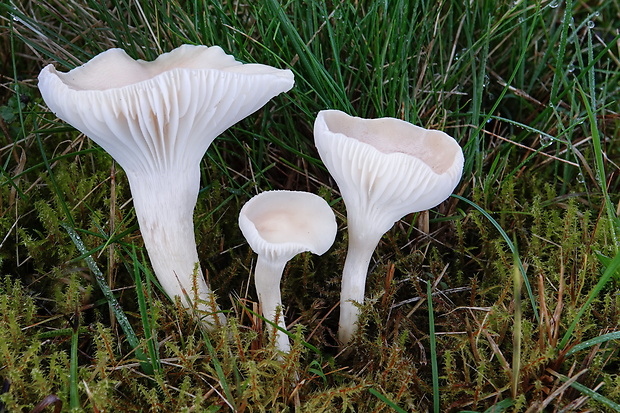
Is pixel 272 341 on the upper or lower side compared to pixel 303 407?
upper

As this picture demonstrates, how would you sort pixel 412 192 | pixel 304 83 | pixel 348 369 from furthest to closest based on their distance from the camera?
pixel 304 83, pixel 348 369, pixel 412 192

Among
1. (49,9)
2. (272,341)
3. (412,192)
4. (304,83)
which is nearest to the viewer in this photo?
(412,192)

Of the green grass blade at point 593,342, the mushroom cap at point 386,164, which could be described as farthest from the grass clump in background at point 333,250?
the mushroom cap at point 386,164

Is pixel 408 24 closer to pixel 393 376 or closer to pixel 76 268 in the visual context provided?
pixel 393 376

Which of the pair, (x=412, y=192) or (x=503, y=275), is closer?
(x=412, y=192)

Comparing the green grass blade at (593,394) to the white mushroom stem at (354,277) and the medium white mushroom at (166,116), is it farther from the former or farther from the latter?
the medium white mushroom at (166,116)

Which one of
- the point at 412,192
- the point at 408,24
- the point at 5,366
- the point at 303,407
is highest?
the point at 408,24

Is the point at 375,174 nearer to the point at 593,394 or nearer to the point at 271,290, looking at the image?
the point at 271,290

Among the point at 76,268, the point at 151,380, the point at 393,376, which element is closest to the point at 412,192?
the point at 393,376
